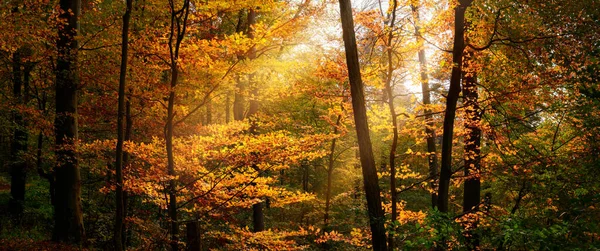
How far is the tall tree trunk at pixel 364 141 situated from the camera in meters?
5.47

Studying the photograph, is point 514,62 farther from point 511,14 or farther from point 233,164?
point 233,164

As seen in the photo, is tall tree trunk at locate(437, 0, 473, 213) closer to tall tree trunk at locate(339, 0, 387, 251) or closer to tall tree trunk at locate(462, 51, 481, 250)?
tall tree trunk at locate(462, 51, 481, 250)

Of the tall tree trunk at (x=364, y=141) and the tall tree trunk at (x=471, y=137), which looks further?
the tall tree trunk at (x=471, y=137)

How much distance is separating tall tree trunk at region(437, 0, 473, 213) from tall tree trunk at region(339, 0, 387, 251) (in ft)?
5.65

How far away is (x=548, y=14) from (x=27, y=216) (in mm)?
16165

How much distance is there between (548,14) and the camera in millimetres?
4680

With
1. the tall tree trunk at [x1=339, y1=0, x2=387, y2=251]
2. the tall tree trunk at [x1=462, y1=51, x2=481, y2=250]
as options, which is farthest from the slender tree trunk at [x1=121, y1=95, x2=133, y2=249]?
the tall tree trunk at [x1=462, y1=51, x2=481, y2=250]

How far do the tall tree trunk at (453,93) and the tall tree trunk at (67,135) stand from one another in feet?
24.5

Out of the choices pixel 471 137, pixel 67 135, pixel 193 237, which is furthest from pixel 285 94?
pixel 67 135

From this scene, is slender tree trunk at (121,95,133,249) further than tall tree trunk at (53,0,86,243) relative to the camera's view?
Yes

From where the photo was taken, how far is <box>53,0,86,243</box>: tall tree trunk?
25.0ft

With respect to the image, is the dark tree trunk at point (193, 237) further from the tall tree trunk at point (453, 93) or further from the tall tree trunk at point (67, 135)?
the tall tree trunk at point (453, 93)

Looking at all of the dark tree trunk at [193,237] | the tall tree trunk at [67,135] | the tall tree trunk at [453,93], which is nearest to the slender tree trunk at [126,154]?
the tall tree trunk at [67,135]

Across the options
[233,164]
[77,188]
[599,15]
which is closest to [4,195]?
[77,188]
